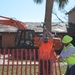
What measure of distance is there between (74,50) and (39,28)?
27.0 m

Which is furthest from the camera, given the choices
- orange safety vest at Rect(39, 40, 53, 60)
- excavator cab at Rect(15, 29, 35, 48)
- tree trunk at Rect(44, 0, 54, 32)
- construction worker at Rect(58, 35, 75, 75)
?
tree trunk at Rect(44, 0, 54, 32)

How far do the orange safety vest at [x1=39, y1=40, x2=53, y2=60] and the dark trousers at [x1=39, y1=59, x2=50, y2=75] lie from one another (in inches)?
6.4

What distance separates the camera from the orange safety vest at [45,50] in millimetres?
11250

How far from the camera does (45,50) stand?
37.0 feet

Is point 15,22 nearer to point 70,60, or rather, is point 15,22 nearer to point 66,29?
point 70,60

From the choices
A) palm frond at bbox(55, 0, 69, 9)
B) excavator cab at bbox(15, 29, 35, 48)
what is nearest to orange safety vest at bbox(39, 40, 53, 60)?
excavator cab at bbox(15, 29, 35, 48)

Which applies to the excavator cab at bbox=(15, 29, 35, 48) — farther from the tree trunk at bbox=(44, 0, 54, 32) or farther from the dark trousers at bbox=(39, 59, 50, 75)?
the dark trousers at bbox=(39, 59, 50, 75)

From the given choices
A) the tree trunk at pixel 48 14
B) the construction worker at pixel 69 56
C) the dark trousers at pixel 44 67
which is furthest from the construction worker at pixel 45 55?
the tree trunk at pixel 48 14

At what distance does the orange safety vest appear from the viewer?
11.2m

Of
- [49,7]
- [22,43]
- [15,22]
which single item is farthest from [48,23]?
[15,22]

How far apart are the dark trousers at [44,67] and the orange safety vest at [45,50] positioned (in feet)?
0.54

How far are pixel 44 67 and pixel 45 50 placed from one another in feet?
2.39

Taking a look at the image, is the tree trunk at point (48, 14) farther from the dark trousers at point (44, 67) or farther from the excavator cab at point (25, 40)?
the dark trousers at point (44, 67)

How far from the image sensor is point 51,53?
11.5m
